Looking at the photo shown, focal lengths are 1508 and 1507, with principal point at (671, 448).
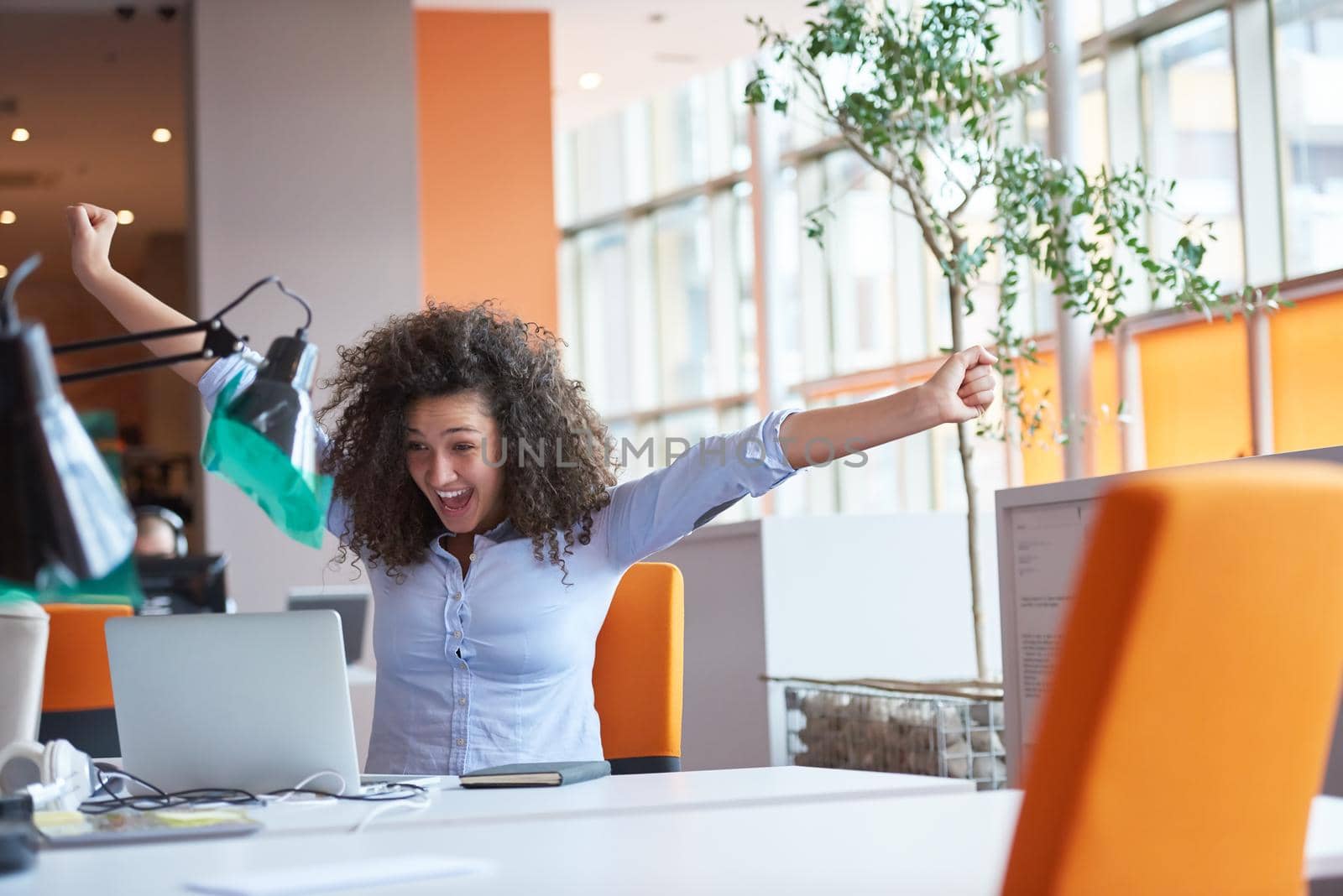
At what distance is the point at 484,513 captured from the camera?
241 centimetres

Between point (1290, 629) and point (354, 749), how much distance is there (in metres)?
1.11

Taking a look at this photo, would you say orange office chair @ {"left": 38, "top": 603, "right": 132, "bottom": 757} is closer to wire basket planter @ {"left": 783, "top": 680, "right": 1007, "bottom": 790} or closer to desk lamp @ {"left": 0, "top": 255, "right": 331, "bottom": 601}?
wire basket planter @ {"left": 783, "top": 680, "right": 1007, "bottom": 790}

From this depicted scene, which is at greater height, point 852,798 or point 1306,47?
point 1306,47

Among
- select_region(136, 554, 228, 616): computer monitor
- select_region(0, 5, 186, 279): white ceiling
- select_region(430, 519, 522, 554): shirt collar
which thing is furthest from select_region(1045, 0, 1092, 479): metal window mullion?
select_region(430, 519, 522, 554): shirt collar

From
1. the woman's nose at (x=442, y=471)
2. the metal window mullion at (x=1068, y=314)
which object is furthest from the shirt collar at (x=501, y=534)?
the metal window mullion at (x=1068, y=314)

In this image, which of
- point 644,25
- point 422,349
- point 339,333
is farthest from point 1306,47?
point 422,349

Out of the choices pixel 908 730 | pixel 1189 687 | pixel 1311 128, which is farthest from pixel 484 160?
pixel 1189 687

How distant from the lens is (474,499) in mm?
2377

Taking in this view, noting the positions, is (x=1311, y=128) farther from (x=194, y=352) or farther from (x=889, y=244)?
(x=194, y=352)

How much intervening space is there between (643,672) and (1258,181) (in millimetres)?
5073

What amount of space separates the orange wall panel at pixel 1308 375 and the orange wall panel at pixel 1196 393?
0.17m

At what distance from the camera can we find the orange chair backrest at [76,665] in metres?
3.15

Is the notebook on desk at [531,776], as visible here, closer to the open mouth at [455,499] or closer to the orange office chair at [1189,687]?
the open mouth at [455,499]

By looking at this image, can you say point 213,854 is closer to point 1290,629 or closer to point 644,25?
point 1290,629
